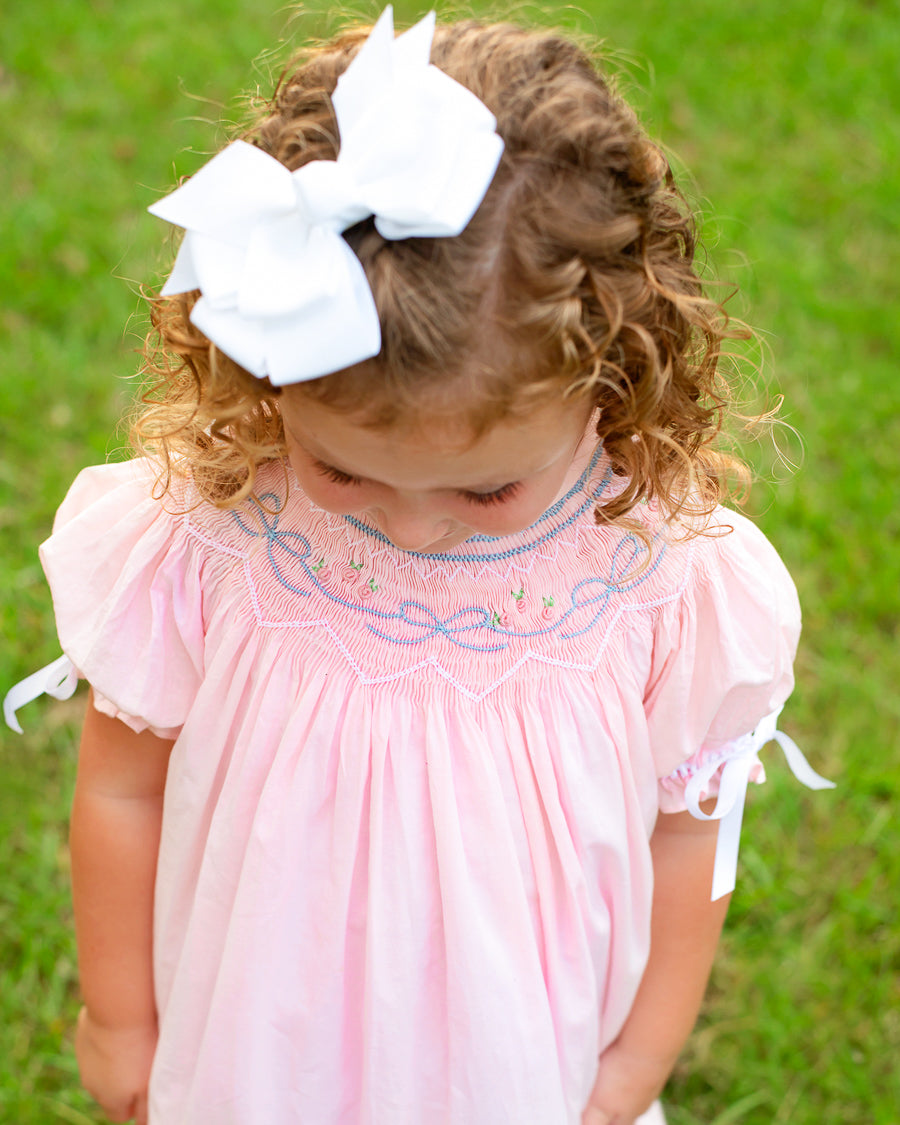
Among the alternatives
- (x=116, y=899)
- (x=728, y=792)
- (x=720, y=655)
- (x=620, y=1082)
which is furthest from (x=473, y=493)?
(x=620, y=1082)

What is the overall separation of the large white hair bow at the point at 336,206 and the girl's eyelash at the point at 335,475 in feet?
0.46

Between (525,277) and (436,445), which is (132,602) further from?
(525,277)

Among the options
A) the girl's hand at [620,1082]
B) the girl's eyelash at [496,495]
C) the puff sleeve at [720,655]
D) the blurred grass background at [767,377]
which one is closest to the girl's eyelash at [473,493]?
the girl's eyelash at [496,495]

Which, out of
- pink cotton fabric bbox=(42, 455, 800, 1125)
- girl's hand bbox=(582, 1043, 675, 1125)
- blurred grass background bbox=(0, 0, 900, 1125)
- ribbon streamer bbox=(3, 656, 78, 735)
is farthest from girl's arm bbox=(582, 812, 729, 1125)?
ribbon streamer bbox=(3, 656, 78, 735)

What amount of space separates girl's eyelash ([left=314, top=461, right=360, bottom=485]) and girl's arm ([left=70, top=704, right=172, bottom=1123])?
0.43m

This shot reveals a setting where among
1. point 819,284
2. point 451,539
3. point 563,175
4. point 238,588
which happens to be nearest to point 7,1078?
point 238,588

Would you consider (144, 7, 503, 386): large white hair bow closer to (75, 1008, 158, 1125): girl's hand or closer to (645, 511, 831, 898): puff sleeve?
(645, 511, 831, 898): puff sleeve

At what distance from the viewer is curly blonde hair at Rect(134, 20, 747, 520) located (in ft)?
2.75

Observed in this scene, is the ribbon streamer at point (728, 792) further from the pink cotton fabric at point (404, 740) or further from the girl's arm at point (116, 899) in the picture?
the girl's arm at point (116, 899)

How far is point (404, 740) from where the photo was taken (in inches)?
42.8

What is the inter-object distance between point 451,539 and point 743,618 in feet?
0.98

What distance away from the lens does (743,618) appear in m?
1.14

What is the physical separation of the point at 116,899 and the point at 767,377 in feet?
6.38

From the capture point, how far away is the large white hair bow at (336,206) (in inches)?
31.2
